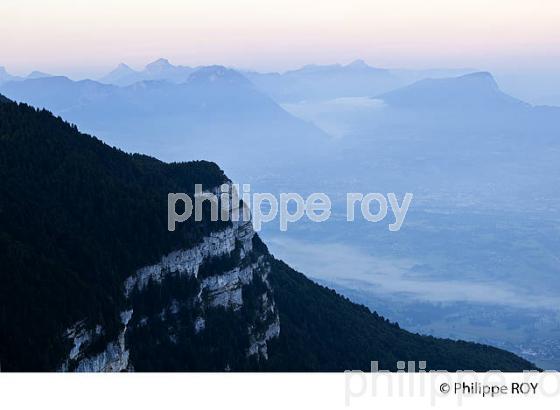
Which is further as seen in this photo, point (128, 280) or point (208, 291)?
point (208, 291)

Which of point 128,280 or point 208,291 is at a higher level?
point 128,280

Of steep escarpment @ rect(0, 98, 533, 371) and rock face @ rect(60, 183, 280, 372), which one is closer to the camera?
steep escarpment @ rect(0, 98, 533, 371)

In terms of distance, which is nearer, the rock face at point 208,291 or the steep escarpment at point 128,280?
the steep escarpment at point 128,280

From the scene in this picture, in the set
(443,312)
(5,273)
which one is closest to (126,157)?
(5,273)

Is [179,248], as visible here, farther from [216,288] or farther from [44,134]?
[44,134]
